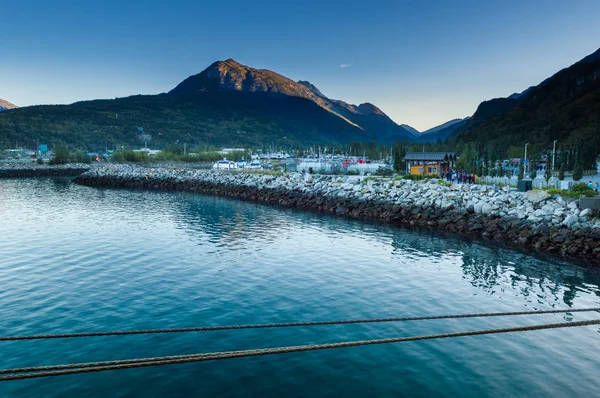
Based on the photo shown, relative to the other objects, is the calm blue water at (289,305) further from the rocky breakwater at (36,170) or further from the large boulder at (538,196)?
the rocky breakwater at (36,170)

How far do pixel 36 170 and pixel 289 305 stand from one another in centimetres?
11278

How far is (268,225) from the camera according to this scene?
35.6 m

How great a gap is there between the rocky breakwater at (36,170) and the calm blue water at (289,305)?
82209mm

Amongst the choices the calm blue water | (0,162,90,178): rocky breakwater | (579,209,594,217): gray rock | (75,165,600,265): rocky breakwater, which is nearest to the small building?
(75,165,600,265): rocky breakwater

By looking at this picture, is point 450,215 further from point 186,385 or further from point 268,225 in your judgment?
point 186,385

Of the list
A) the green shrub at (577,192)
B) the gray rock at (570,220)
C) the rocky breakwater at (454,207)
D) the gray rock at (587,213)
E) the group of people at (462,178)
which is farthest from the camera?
the group of people at (462,178)

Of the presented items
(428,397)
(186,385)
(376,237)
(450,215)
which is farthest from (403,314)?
(450,215)

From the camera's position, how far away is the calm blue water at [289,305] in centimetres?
1080

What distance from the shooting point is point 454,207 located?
118ft

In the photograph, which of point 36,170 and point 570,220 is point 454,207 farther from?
point 36,170

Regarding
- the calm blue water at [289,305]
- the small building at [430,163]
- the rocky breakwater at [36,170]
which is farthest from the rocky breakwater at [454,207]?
the rocky breakwater at [36,170]

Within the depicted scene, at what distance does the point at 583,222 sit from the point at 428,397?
23.6m

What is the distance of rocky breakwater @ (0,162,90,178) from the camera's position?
10000 cm

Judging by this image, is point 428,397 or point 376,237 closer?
point 428,397
